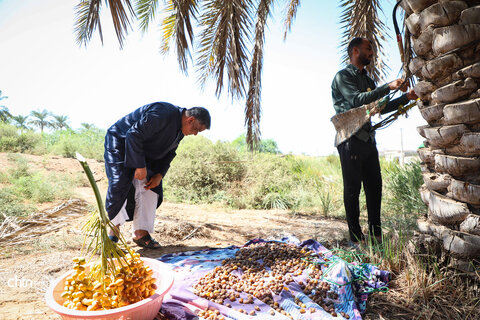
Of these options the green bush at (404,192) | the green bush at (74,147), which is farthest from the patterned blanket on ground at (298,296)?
the green bush at (74,147)

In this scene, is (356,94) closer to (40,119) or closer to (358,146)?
(358,146)

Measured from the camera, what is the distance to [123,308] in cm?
136

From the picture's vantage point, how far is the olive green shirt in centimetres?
264

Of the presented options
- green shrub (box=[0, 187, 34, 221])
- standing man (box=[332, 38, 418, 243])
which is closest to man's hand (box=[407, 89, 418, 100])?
standing man (box=[332, 38, 418, 243])

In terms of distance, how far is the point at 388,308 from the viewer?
1.93 meters

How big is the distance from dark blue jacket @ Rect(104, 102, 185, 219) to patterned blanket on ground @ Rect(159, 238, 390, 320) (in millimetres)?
974

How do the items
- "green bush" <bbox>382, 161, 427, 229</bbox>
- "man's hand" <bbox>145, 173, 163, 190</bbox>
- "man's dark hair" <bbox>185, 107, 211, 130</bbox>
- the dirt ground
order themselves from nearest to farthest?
the dirt ground
"man's dark hair" <bbox>185, 107, 211, 130</bbox>
"man's hand" <bbox>145, 173, 163, 190</bbox>
"green bush" <bbox>382, 161, 427, 229</bbox>

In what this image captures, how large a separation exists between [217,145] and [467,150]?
7064 millimetres

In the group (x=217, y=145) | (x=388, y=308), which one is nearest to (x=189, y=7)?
(x=388, y=308)

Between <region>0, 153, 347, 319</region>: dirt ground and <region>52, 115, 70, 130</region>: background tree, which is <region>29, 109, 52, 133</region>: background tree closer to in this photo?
<region>52, 115, 70, 130</region>: background tree

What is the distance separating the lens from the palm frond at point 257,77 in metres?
5.04

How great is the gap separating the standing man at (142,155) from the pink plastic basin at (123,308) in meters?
1.32

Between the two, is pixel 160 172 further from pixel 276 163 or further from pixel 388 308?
pixel 276 163

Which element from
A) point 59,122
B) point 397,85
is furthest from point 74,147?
point 59,122
